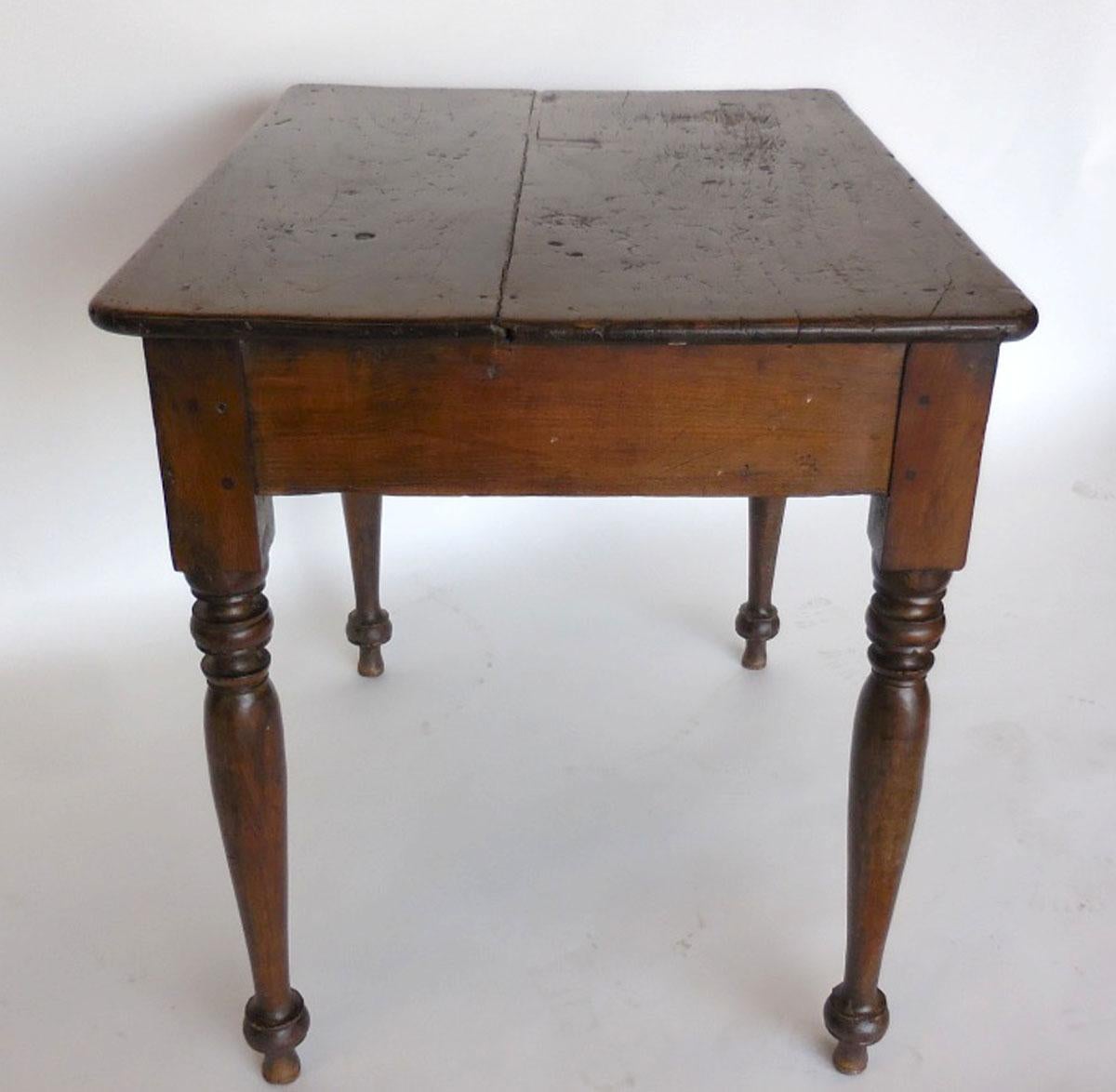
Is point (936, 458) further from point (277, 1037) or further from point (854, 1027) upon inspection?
point (277, 1037)

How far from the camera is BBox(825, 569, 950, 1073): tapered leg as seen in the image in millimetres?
1014

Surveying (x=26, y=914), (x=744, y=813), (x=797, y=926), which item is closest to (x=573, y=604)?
(x=744, y=813)

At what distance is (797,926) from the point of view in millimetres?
1321

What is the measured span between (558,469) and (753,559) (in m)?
0.70

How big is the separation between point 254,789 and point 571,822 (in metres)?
0.48

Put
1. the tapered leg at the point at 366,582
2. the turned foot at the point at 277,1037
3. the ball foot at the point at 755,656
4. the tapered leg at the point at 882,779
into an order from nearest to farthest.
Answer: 1. the tapered leg at the point at 882,779
2. the turned foot at the point at 277,1037
3. the tapered leg at the point at 366,582
4. the ball foot at the point at 755,656

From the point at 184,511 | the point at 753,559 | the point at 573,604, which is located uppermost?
the point at 184,511

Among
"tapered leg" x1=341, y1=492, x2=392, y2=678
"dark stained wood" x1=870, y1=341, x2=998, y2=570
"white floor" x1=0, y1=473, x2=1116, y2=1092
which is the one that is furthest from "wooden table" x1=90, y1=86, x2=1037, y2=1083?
"tapered leg" x1=341, y1=492, x2=392, y2=678

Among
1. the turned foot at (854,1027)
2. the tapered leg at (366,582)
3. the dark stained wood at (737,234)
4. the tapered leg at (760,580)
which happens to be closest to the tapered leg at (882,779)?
the turned foot at (854,1027)

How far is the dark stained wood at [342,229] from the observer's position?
3.00 feet

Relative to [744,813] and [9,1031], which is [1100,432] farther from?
[9,1031]

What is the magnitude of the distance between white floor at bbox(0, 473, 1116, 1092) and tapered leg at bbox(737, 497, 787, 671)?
0.12 feet

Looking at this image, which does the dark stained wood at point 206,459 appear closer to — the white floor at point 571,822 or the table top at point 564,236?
the table top at point 564,236

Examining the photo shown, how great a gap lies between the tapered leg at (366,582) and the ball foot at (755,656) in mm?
423
